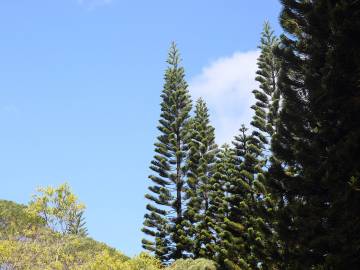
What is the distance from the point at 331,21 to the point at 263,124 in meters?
13.2

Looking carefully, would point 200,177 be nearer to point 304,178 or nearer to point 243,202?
point 243,202

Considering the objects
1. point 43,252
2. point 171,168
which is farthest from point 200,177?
point 43,252

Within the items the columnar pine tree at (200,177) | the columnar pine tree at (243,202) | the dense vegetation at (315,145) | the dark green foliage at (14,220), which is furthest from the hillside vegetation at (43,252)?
the columnar pine tree at (200,177)

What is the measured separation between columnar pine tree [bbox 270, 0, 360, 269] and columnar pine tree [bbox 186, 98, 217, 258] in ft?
48.3

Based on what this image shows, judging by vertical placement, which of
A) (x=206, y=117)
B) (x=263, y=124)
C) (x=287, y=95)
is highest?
(x=206, y=117)

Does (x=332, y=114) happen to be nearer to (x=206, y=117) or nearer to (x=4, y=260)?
(x=4, y=260)

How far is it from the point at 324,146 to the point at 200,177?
Answer: 18309 millimetres

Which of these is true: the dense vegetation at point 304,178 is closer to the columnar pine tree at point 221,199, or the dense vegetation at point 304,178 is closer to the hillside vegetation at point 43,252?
the hillside vegetation at point 43,252

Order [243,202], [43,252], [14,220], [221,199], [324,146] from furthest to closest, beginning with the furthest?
[221,199]
[243,202]
[14,220]
[324,146]
[43,252]

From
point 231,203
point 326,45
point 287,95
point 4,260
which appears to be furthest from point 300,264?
point 231,203

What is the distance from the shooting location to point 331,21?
12.7 metres

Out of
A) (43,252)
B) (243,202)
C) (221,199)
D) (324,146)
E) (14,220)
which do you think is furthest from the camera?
(221,199)

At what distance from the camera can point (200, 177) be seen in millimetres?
30859

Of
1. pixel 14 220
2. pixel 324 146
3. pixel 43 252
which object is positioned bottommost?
pixel 43 252
